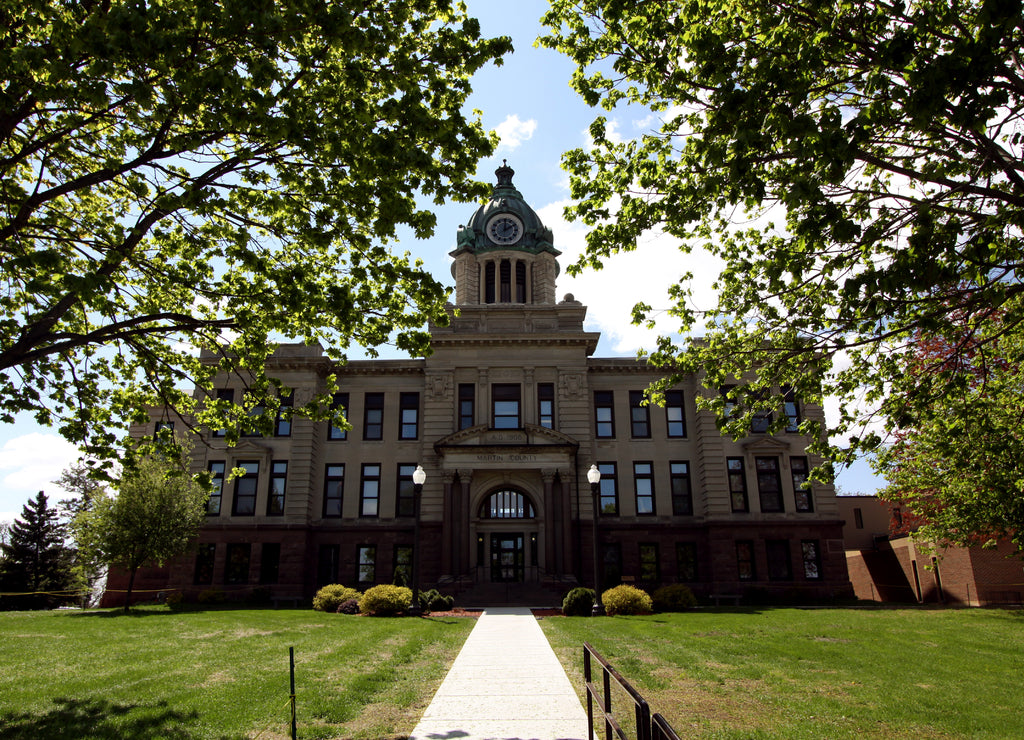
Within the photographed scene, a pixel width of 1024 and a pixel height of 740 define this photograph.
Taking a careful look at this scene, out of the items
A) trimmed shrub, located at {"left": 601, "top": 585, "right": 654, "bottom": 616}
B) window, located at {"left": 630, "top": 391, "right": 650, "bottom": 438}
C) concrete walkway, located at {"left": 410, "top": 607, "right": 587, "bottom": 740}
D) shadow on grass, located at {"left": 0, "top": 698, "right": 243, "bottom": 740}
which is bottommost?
shadow on grass, located at {"left": 0, "top": 698, "right": 243, "bottom": 740}

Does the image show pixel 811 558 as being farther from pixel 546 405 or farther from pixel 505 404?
pixel 505 404

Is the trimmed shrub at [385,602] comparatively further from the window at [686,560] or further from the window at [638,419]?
the window at [638,419]

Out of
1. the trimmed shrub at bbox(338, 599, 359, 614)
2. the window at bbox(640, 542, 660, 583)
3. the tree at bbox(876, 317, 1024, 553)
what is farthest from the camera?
the window at bbox(640, 542, 660, 583)

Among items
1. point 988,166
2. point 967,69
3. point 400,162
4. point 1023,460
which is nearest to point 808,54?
point 967,69

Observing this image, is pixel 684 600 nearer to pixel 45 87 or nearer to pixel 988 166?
pixel 988 166

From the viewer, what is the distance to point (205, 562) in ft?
119

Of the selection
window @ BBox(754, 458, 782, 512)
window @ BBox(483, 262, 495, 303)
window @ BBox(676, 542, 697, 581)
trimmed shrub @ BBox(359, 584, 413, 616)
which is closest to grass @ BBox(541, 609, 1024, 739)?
trimmed shrub @ BBox(359, 584, 413, 616)

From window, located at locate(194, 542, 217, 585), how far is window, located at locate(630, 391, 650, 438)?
23425 mm

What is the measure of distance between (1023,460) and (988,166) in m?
10.8

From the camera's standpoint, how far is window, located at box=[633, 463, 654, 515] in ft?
123

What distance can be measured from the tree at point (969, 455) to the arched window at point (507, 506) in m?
17.7

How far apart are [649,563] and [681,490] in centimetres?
435

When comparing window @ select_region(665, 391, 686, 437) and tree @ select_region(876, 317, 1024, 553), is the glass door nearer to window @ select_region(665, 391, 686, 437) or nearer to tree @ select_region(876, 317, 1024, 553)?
window @ select_region(665, 391, 686, 437)

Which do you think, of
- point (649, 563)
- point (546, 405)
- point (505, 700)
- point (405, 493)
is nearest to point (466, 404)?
point (546, 405)
